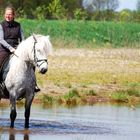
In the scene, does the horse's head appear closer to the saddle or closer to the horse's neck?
the horse's neck

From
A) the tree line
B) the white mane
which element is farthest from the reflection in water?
the tree line

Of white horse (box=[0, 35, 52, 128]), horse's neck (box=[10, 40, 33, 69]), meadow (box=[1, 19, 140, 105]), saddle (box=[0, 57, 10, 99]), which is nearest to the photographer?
white horse (box=[0, 35, 52, 128])

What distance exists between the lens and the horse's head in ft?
50.9

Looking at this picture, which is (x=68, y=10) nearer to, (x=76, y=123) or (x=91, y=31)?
(x=91, y=31)

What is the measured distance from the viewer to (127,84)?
86.5 ft

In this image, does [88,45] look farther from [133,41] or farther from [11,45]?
[11,45]

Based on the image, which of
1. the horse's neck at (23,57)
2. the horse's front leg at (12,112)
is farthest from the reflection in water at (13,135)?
the horse's neck at (23,57)

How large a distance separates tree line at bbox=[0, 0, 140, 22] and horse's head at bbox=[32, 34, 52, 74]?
1986 inches

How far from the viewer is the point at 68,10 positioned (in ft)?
320

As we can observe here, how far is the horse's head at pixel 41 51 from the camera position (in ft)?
50.9

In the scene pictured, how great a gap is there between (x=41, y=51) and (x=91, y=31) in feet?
134

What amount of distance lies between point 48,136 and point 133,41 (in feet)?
131

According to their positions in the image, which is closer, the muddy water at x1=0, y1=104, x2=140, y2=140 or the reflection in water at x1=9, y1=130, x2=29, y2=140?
the reflection in water at x1=9, y1=130, x2=29, y2=140

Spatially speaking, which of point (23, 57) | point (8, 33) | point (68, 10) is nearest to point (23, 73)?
point (23, 57)
